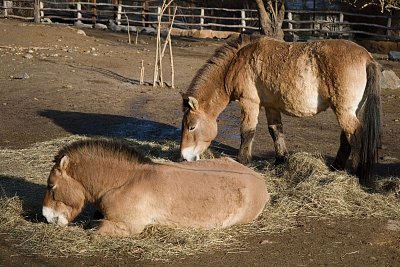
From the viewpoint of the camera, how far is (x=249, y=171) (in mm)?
5734

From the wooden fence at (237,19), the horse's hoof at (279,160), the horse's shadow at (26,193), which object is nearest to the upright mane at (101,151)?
the horse's shadow at (26,193)

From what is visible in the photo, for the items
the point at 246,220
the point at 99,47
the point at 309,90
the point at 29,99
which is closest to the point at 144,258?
the point at 246,220

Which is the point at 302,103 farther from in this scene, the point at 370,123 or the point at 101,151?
the point at 101,151

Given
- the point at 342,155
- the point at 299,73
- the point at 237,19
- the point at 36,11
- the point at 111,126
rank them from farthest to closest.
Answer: the point at 36,11 → the point at 237,19 → the point at 111,126 → the point at 342,155 → the point at 299,73

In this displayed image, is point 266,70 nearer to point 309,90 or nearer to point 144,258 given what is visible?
point 309,90

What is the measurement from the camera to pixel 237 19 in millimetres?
28734

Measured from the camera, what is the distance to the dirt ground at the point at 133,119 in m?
4.95

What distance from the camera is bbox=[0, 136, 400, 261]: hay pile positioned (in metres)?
4.92

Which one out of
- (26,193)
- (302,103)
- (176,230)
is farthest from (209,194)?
(302,103)

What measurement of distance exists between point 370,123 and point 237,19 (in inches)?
883

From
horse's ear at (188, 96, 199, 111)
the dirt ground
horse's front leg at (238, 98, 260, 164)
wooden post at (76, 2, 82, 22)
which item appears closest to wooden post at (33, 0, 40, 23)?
wooden post at (76, 2, 82, 22)

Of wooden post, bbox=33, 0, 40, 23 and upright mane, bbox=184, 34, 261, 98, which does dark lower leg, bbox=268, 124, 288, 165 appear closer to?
upright mane, bbox=184, 34, 261, 98

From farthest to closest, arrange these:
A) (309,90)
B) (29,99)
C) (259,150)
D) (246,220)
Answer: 1. (29,99)
2. (259,150)
3. (309,90)
4. (246,220)

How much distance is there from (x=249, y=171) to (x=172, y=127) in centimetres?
432
